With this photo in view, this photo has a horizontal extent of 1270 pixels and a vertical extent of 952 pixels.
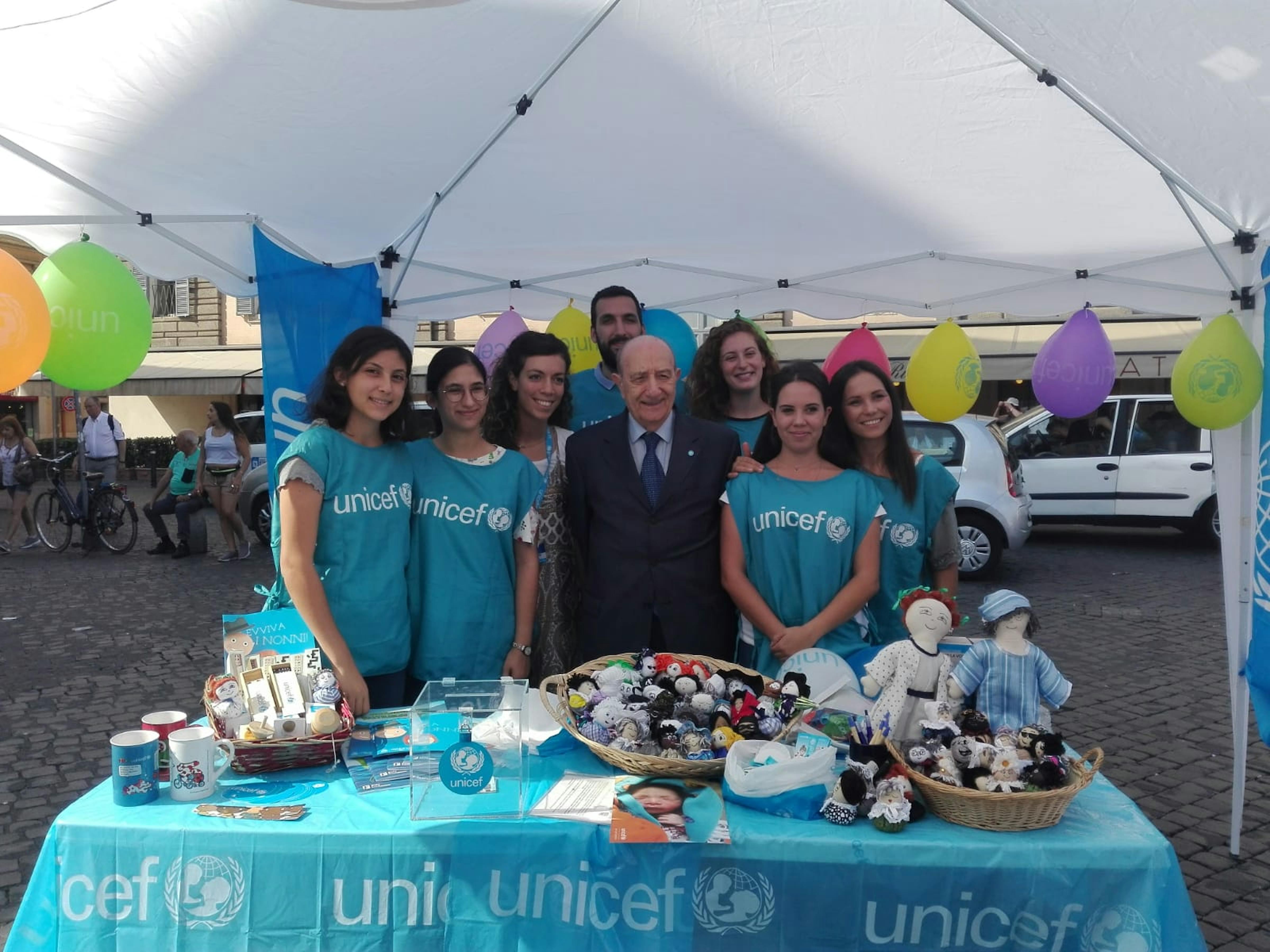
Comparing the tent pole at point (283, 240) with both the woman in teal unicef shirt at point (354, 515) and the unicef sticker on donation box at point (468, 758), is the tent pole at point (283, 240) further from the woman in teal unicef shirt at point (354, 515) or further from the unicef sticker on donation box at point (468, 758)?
the unicef sticker on donation box at point (468, 758)

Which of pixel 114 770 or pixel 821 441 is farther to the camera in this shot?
pixel 821 441

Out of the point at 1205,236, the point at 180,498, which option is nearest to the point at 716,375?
the point at 1205,236

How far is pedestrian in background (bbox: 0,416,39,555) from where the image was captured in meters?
10.5

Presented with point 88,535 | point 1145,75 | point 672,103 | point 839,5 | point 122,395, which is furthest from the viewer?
point 122,395

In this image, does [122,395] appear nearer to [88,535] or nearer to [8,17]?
[88,535]

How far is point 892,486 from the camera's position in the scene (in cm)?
308

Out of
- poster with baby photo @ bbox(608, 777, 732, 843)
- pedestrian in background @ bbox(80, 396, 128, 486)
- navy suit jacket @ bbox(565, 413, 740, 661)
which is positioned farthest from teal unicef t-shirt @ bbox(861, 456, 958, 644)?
pedestrian in background @ bbox(80, 396, 128, 486)

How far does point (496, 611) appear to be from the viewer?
268 cm

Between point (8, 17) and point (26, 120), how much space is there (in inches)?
26.5

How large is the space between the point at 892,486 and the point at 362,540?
1.70 meters

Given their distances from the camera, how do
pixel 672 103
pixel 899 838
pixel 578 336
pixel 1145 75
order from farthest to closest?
pixel 578 336 → pixel 672 103 → pixel 1145 75 → pixel 899 838

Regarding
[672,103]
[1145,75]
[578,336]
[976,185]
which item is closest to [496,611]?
[672,103]

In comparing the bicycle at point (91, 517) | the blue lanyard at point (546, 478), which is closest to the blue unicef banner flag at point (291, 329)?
the blue lanyard at point (546, 478)

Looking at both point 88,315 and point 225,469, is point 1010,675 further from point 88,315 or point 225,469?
point 225,469
